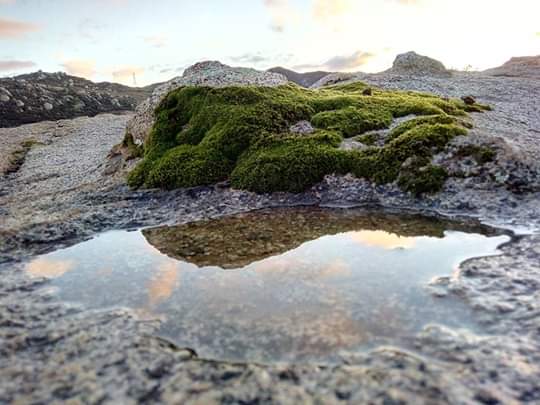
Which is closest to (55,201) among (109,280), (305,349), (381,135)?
(109,280)

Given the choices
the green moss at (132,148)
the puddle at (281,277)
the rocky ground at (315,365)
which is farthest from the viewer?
the green moss at (132,148)

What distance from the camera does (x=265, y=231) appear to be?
1050 cm

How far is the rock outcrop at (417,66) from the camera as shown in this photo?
46438 millimetres

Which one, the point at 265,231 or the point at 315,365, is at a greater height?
the point at 265,231

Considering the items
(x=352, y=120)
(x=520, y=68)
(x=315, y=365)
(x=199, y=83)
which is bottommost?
(x=315, y=365)

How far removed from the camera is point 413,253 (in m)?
8.58

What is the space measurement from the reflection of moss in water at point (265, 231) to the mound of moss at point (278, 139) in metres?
1.72

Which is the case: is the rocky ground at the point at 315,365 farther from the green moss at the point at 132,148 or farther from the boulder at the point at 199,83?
the boulder at the point at 199,83

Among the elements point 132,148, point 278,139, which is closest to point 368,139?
point 278,139

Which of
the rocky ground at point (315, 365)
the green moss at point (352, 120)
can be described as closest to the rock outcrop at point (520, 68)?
the green moss at point (352, 120)

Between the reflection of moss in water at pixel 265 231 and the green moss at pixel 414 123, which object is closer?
the reflection of moss in water at pixel 265 231

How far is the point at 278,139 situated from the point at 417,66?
3810cm

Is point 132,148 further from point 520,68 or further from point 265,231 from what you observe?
point 520,68

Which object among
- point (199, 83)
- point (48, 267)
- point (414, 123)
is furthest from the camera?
point (199, 83)
